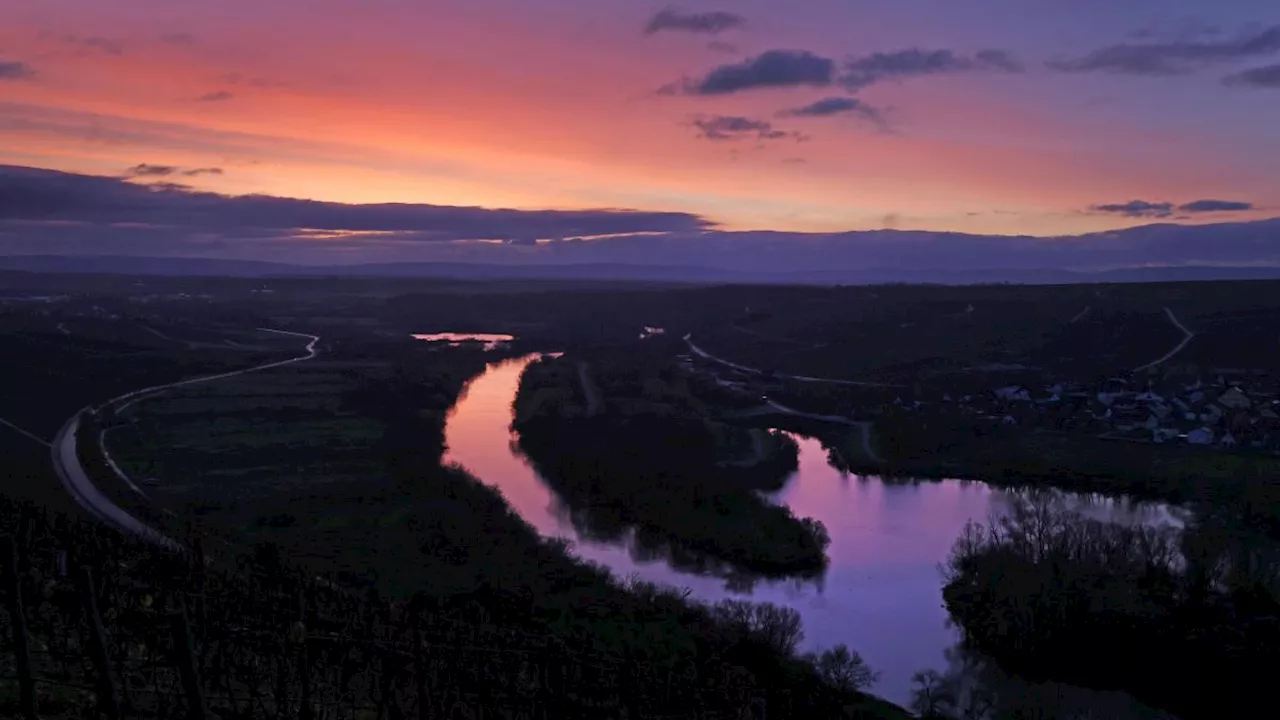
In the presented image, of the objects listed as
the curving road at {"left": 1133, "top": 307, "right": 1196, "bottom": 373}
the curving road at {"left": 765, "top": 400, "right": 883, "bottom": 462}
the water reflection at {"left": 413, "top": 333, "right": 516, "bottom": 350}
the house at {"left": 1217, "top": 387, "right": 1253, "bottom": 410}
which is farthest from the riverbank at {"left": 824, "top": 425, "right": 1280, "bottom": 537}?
the water reflection at {"left": 413, "top": 333, "right": 516, "bottom": 350}

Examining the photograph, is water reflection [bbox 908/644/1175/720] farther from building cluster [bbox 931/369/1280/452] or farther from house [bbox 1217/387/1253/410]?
house [bbox 1217/387/1253/410]

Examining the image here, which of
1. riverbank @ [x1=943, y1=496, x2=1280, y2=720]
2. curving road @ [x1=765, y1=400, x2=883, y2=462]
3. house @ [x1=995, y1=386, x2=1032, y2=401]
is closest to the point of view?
riverbank @ [x1=943, y1=496, x2=1280, y2=720]

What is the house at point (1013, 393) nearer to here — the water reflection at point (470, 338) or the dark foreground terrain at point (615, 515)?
the dark foreground terrain at point (615, 515)

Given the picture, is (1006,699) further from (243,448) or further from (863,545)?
(243,448)

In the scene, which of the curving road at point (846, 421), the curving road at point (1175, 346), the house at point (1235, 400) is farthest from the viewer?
the curving road at point (1175, 346)

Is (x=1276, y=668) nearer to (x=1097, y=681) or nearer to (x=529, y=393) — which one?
(x=1097, y=681)

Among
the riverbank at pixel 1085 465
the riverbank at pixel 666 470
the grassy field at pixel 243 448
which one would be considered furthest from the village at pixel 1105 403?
the grassy field at pixel 243 448

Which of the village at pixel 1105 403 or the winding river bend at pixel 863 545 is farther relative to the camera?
the village at pixel 1105 403

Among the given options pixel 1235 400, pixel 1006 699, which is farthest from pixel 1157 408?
pixel 1006 699

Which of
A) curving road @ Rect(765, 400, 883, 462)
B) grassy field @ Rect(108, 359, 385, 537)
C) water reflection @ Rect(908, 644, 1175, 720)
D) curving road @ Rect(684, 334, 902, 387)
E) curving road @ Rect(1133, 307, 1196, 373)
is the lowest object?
water reflection @ Rect(908, 644, 1175, 720)
